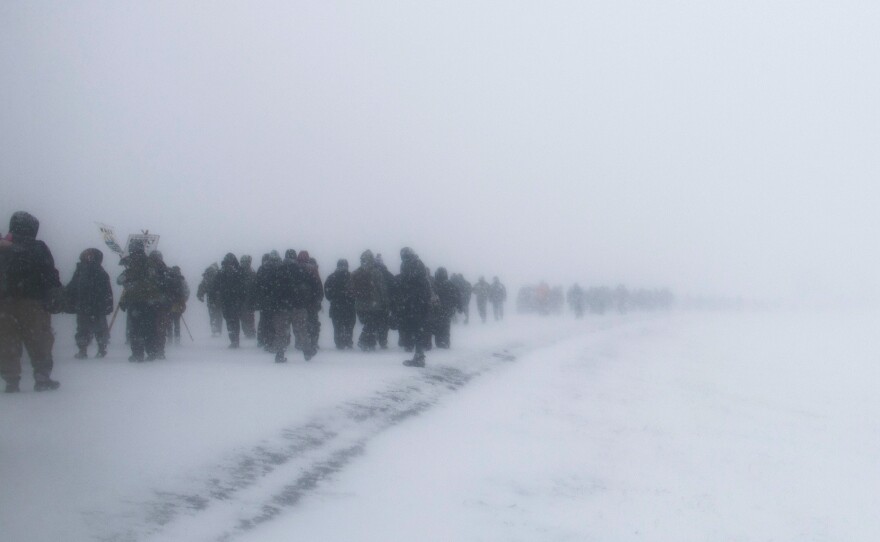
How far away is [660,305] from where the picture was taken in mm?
84438

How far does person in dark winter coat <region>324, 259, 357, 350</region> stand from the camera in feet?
59.9

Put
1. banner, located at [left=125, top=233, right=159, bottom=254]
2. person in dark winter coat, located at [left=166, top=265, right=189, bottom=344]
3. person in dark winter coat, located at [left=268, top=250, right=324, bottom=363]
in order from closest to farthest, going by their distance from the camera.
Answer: person in dark winter coat, located at [left=268, top=250, right=324, bottom=363]
person in dark winter coat, located at [left=166, top=265, right=189, bottom=344]
banner, located at [left=125, top=233, right=159, bottom=254]

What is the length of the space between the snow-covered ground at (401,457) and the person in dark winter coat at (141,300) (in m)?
0.58

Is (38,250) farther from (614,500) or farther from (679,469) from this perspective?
(679,469)

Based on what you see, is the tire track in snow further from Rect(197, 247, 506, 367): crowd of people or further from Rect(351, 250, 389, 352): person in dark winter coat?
Rect(351, 250, 389, 352): person in dark winter coat

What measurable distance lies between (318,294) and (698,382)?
1101 cm

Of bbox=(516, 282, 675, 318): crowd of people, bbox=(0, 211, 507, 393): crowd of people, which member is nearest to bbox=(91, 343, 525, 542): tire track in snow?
bbox=(0, 211, 507, 393): crowd of people

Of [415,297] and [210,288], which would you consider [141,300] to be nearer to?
[415,297]

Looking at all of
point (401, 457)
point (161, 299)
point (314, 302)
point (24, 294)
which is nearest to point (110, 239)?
point (161, 299)

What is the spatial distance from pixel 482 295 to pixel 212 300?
810 inches

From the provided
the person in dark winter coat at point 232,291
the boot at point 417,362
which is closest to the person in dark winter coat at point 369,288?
the person in dark winter coat at point 232,291

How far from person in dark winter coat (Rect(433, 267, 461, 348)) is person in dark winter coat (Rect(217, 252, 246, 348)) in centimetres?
423

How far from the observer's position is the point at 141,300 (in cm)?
1402

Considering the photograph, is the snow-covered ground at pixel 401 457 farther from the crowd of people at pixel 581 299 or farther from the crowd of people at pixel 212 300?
the crowd of people at pixel 581 299
